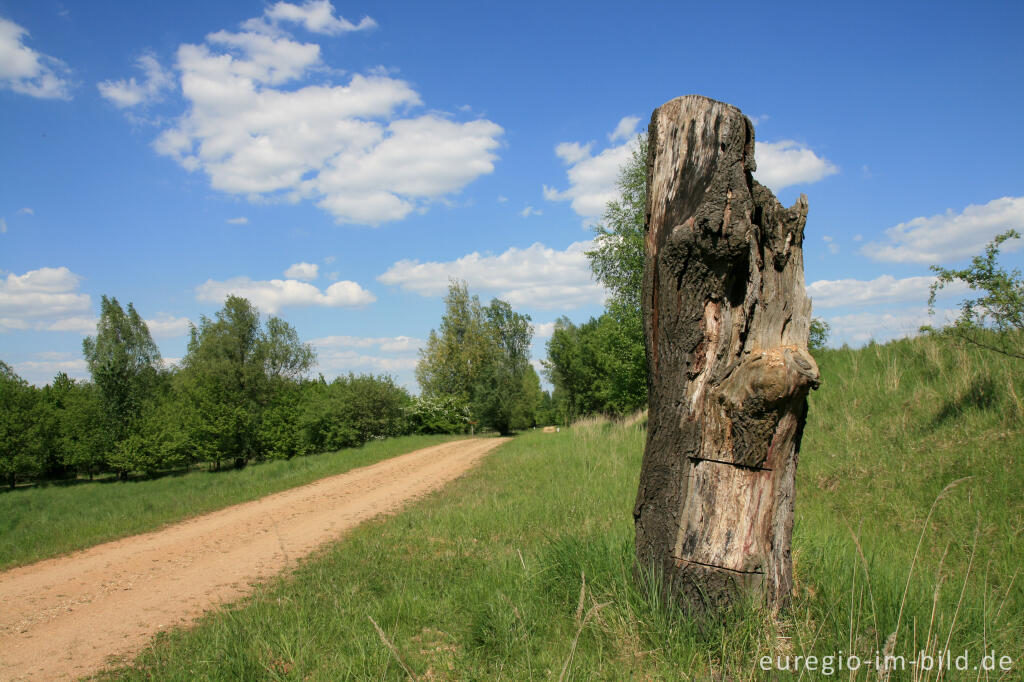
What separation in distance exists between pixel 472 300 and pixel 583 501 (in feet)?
136

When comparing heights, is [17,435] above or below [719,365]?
below

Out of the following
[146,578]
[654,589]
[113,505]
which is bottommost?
[113,505]

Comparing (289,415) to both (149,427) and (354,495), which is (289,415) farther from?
(354,495)

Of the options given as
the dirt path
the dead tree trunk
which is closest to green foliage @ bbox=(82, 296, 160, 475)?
the dirt path

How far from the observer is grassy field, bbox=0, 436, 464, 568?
30.2 feet

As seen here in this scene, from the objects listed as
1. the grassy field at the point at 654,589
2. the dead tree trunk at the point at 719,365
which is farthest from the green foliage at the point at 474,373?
the dead tree trunk at the point at 719,365

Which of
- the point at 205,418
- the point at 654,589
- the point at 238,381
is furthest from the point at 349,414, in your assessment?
the point at 654,589

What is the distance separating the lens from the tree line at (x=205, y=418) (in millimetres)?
29453

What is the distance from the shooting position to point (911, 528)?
579 centimetres

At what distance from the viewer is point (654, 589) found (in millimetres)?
3195

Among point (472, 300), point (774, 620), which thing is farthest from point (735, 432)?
point (472, 300)

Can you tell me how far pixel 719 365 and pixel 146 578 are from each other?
744 centimetres

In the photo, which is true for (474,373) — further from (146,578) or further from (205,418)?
(146,578)

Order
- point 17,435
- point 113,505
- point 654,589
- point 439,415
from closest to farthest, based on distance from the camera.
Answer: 1. point 654,589
2. point 113,505
3. point 17,435
4. point 439,415
